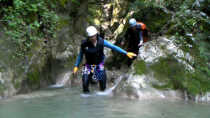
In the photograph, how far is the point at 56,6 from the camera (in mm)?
9727

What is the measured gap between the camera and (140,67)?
6.47 metres

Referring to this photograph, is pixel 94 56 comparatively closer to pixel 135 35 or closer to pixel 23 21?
pixel 135 35

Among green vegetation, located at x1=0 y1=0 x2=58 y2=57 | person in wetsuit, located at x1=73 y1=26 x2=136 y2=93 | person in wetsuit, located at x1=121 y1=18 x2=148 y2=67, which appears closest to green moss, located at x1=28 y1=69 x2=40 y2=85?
green vegetation, located at x1=0 y1=0 x2=58 y2=57

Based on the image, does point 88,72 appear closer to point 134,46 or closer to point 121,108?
point 121,108

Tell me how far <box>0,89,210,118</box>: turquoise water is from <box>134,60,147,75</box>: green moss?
39.5 inches

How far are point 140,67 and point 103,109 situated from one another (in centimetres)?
217

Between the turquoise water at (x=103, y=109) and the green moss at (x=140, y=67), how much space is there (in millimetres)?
1003

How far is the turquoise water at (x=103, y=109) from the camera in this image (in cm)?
419

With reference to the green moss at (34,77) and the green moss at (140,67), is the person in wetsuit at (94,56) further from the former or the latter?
the green moss at (34,77)

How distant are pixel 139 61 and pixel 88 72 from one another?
4.79 feet

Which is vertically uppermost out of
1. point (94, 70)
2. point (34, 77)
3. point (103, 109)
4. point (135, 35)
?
point (135, 35)

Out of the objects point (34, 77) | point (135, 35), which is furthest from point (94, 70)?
point (135, 35)


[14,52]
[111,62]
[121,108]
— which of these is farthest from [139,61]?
[14,52]

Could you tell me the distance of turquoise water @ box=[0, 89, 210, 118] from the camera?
4.19 meters
